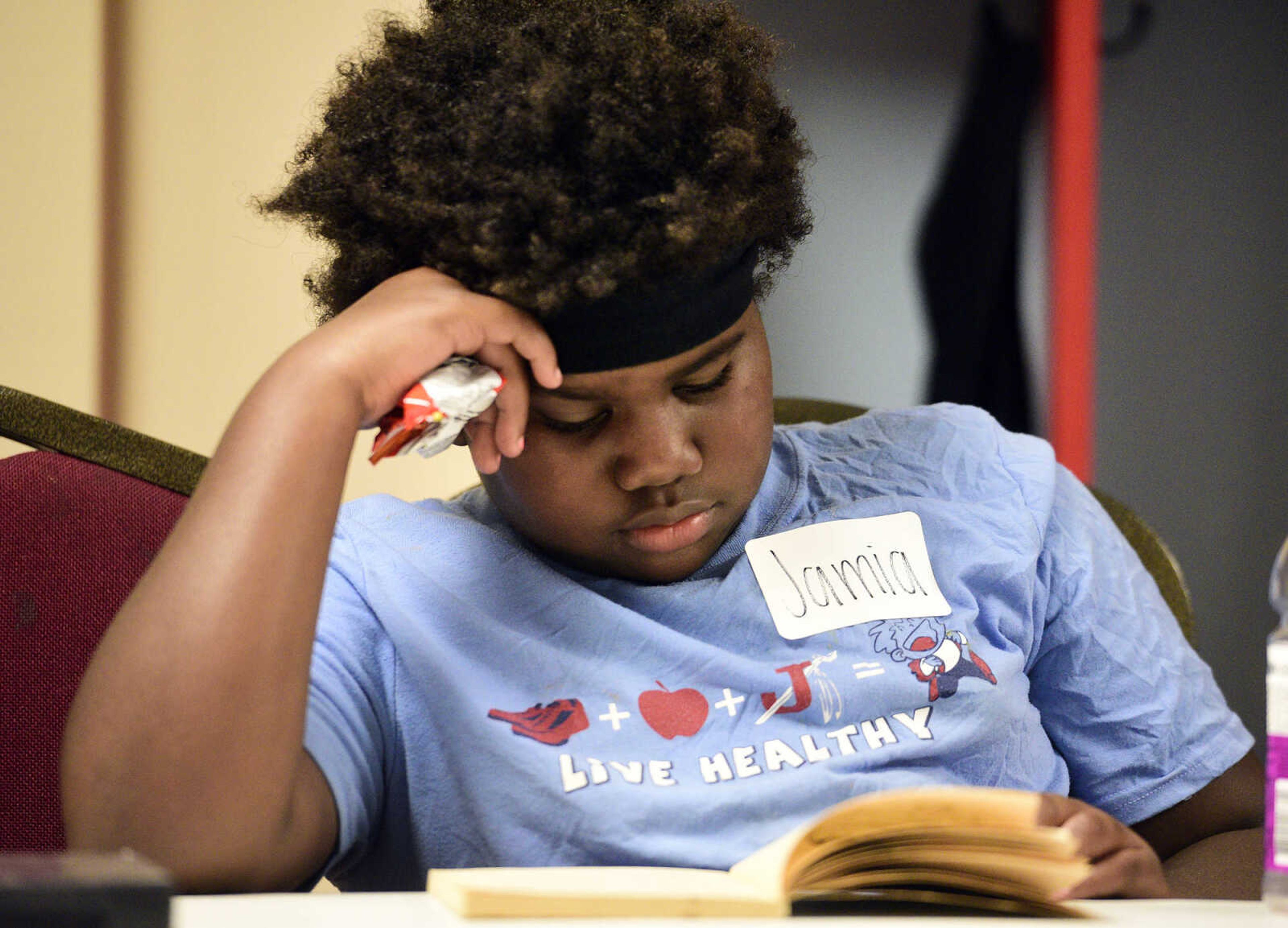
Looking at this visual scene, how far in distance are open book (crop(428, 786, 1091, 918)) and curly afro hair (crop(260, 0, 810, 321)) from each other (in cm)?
36

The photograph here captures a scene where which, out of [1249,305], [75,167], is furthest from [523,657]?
[1249,305]

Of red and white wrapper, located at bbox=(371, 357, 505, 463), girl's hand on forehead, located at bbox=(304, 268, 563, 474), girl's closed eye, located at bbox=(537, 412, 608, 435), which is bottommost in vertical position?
girl's closed eye, located at bbox=(537, 412, 608, 435)

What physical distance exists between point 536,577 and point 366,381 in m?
0.23

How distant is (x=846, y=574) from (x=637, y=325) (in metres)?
0.26

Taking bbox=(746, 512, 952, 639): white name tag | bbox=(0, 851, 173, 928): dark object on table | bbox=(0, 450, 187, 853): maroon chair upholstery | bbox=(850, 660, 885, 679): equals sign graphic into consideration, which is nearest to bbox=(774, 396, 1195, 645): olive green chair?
bbox=(746, 512, 952, 639): white name tag

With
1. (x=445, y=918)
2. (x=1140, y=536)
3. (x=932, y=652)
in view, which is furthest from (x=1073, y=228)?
(x=445, y=918)

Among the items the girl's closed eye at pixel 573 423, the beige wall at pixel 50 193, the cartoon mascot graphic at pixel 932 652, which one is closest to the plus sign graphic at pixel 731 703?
the cartoon mascot graphic at pixel 932 652

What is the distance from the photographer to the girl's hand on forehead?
2.44 ft

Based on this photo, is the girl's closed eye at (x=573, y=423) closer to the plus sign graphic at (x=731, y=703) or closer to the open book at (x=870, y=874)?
the plus sign graphic at (x=731, y=703)

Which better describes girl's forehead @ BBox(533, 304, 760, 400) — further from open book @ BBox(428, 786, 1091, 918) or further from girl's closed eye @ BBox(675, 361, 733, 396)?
open book @ BBox(428, 786, 1091, 918)

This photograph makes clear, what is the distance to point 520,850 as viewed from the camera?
2.64 ft

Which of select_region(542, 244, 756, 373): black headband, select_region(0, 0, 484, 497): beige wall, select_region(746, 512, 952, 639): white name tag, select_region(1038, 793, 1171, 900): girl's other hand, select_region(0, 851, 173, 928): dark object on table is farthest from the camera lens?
select_region(0, 0, 484, 497): beige wall

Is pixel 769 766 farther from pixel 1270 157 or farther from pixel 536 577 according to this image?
pixel 1270 157

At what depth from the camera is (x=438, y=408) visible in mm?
762
